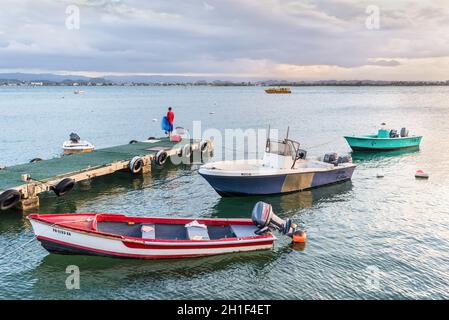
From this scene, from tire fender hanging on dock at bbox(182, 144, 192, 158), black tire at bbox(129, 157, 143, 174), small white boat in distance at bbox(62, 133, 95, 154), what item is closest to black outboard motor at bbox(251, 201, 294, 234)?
black tire at bbox(129, 157, 143, 174)

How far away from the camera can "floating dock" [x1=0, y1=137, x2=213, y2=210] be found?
64.8 feet

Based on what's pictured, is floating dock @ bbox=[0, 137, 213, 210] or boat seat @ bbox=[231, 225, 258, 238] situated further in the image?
floating dock @ bbox=[0, 137, 213, 210]

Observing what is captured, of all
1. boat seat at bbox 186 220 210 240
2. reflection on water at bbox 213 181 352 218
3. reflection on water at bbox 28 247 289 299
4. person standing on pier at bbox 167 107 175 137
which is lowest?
reflection on water at bbox 28 247 289 299

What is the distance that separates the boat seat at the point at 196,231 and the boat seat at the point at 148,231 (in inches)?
51.6

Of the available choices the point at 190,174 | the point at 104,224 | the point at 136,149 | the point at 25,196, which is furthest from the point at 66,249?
the point at 136,149

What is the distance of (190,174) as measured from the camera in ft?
95.1

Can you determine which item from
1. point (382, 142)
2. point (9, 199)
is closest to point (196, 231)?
point (9, 199)

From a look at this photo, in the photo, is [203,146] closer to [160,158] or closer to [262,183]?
[160,158]

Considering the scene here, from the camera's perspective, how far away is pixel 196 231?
648 inches

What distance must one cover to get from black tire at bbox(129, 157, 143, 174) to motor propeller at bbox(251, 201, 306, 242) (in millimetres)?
12401

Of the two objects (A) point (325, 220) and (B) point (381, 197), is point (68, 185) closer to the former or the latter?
(A) point (325, 220)

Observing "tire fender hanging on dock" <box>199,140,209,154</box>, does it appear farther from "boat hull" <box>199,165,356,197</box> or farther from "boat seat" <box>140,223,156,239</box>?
"boat seat" <box>140,223,156,239</box>

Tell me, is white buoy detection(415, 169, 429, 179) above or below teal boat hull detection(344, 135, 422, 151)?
below

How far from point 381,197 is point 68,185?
54.4 feet
